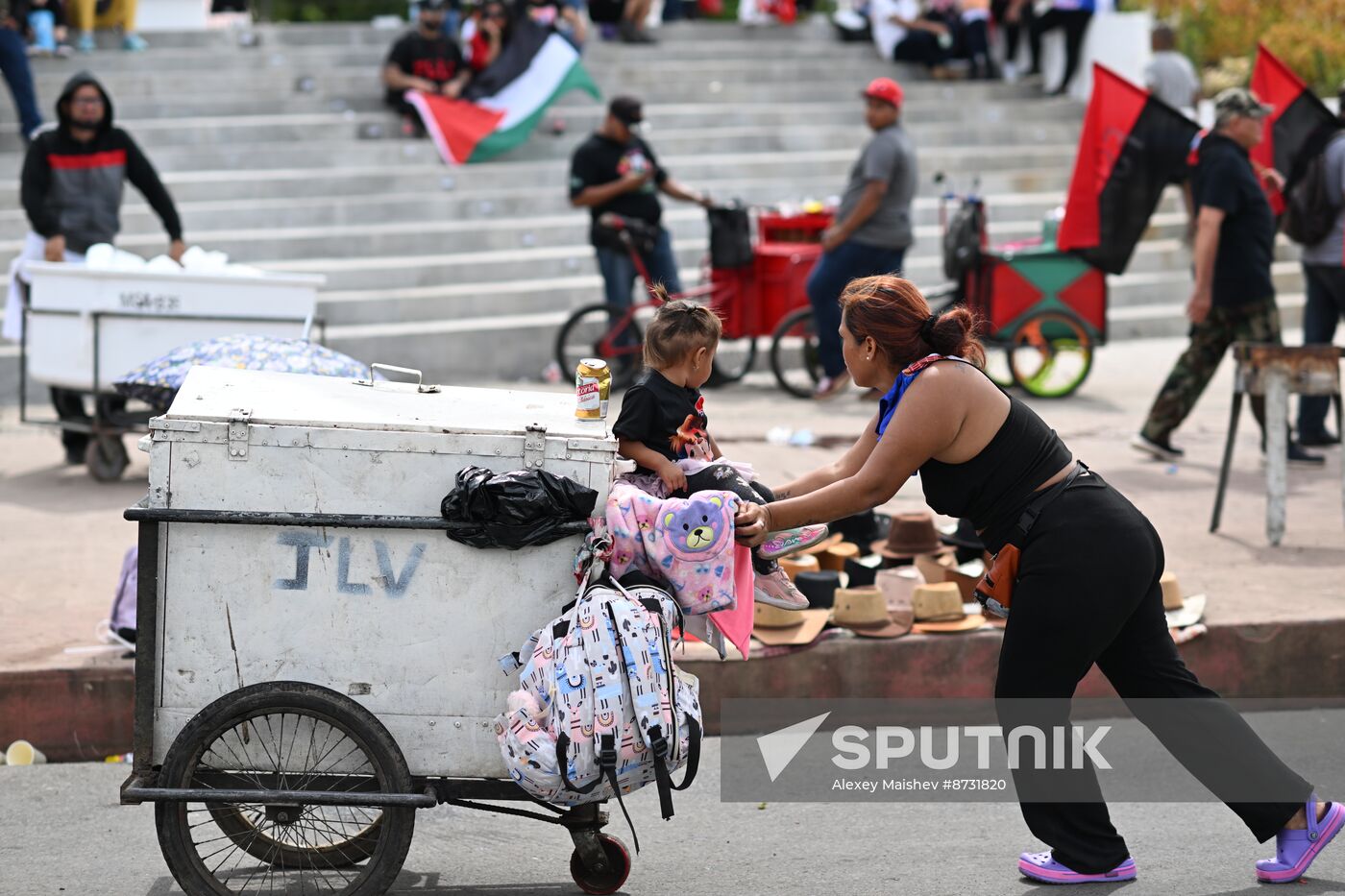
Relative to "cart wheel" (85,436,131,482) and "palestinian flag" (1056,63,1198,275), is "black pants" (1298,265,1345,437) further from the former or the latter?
"cart wheel" (85,436,131,482)

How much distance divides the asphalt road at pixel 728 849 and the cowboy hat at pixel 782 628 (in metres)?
0.66

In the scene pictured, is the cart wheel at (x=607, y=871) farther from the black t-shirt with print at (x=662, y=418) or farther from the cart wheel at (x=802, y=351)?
the cart wheel at (x=802, y=351)

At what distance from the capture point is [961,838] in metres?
4.53

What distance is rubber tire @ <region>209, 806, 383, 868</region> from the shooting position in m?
4.02

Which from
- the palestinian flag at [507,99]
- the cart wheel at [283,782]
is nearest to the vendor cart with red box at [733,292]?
the palestinian flag at [507,99]

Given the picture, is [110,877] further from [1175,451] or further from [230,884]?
[1175,451]

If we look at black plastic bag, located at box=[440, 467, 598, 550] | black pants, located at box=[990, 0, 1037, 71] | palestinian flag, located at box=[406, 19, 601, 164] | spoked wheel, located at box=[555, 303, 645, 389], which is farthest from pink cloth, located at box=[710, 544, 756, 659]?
black pants, located at box=[990, 0, 1037, 71]

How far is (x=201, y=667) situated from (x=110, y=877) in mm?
849

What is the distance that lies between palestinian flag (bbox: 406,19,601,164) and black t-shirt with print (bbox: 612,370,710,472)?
10148 millimetres

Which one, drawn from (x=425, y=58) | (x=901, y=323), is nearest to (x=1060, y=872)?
(x=901, y=323)

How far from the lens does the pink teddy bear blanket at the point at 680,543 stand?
377 centimetres

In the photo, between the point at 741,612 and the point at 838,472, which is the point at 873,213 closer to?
the point at 838,472

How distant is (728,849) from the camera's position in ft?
14.7

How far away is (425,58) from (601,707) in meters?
11.6
